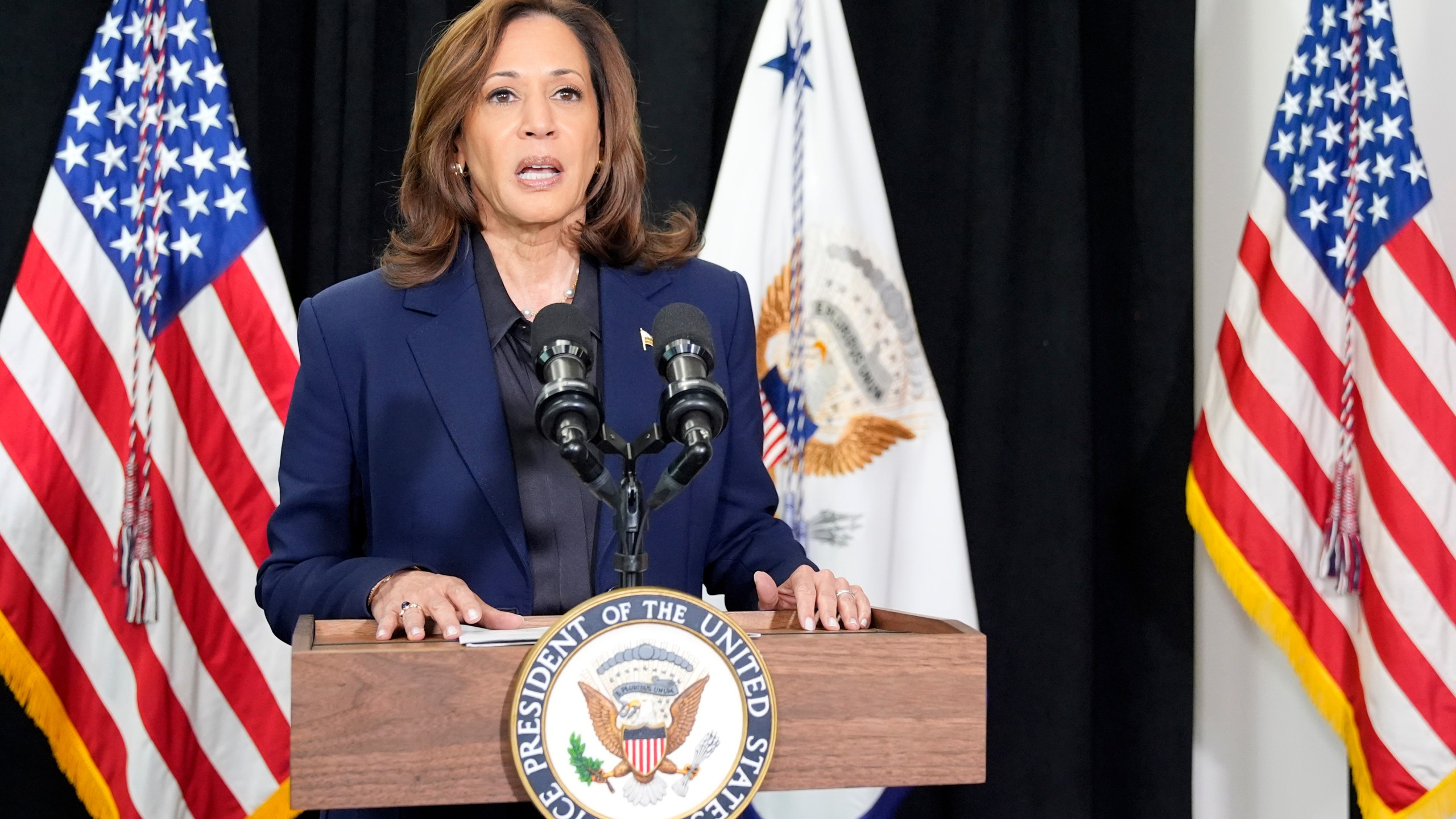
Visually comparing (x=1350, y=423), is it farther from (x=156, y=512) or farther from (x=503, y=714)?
(x=156, y=512)

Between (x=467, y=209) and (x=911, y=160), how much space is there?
168 centimetres

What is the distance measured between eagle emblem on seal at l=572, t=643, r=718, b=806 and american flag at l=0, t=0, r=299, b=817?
1.78m

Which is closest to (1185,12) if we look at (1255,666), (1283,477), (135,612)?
(1283,477)

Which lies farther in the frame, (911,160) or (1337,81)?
(911,160)

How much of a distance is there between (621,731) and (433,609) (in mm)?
261

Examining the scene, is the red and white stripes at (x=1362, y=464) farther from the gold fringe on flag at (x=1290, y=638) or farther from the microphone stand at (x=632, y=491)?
the microphone stand at (x=632, y=491)

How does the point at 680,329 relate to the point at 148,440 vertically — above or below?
above

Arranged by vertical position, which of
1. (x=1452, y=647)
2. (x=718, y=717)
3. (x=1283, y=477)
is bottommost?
(x=1452, y=647)

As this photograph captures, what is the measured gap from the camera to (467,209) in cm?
175

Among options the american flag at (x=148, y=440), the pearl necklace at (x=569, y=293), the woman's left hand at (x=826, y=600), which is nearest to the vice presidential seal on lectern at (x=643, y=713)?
the woman's left hand at (x=826, y=600)

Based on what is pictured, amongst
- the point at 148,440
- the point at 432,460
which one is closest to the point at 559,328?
the point at 432,460

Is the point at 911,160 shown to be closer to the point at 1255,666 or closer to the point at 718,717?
the point at 1255,666

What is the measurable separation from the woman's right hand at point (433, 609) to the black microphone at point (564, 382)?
215mm

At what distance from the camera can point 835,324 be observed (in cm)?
285
